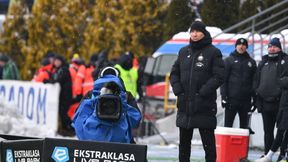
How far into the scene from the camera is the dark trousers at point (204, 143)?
37.7 ft

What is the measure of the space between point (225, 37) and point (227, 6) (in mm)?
756

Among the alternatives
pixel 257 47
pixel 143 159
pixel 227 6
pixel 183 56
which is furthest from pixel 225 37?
pixel 143 159

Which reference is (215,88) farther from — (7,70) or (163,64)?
(163,64)

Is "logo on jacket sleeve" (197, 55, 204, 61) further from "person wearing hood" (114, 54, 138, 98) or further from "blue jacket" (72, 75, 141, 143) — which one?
"person wearing hood" (114, 54, 138, 98)

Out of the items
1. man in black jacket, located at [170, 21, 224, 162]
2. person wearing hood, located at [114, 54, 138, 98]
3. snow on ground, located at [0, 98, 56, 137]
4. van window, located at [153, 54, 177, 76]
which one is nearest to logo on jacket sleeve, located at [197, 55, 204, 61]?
man in black jacket, located at [170, 21, 224, 162]

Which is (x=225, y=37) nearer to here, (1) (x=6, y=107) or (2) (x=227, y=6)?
(2) (x=227, y=6)

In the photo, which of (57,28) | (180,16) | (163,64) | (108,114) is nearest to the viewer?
(108,114)

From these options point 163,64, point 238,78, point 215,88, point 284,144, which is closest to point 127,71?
point 238,78

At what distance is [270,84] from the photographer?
1371cm

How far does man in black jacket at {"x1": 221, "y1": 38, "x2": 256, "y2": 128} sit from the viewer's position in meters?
14.3

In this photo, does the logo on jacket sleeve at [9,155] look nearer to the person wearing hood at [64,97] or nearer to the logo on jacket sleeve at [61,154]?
the logo on jacket sleeve at [61,154]

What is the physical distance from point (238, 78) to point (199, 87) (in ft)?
9.89

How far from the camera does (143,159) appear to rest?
8148 millimetres

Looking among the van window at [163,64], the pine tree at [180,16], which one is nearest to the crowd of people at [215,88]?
the pine tree at [180,16]
